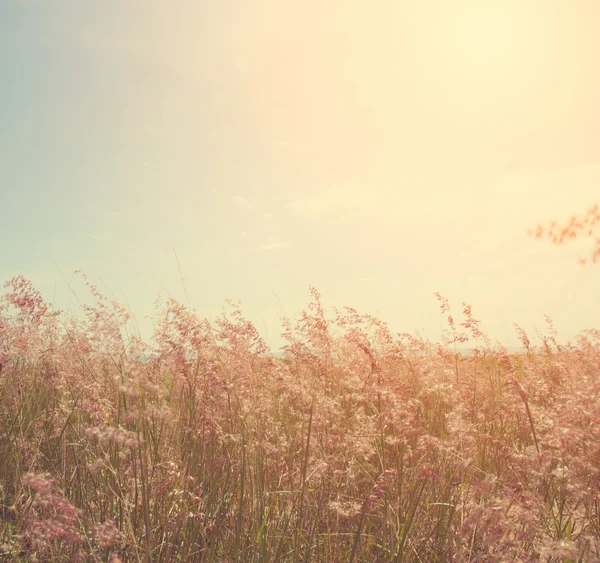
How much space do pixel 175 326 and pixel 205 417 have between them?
19.0 inches

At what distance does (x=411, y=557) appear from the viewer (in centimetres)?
219

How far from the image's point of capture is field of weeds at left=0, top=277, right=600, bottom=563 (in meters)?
1.69

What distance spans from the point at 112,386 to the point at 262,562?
59.9 inches

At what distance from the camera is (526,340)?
3.94 meters

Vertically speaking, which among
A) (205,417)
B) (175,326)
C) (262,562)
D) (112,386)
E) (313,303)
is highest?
(313,303)

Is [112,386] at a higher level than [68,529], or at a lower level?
higher

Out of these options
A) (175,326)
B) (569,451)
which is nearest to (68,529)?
(175,326)

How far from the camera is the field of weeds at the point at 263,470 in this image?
1687mm

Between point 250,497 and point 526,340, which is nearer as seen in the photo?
point 250,497

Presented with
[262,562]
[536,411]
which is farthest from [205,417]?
[536,411]

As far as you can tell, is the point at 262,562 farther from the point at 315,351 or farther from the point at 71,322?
the point at 71,322

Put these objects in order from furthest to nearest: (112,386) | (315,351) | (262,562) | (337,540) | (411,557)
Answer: (315,351)
(112,386)
(337,540)
(411,557)
(262,562)

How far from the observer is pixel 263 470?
246cm

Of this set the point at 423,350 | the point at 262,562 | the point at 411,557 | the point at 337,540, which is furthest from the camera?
the point at 423,350
